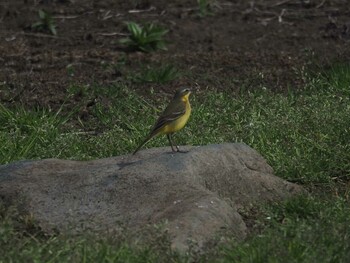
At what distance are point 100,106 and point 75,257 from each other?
4376 millimetres

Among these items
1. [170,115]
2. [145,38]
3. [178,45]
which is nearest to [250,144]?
[170,115]

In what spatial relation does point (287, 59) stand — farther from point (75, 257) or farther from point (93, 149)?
point (75, 257)

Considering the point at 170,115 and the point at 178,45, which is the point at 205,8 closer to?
the point at 178,45

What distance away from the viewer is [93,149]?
955 cm

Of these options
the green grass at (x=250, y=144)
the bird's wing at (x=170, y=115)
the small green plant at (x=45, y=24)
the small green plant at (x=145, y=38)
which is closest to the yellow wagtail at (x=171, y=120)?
the bird's wing at (x=170, y=115)

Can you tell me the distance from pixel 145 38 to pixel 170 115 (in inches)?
170

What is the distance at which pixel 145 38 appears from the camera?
12.7 m

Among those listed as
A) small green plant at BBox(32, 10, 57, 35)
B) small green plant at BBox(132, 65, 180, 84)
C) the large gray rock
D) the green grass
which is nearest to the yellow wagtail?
the large gray rock

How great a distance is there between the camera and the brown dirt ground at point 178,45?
11.6m

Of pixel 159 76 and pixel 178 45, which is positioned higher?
pixel 159 76

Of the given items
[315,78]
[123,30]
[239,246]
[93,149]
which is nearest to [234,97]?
[315,78]

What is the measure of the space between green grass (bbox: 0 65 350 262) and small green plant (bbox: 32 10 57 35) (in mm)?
2242

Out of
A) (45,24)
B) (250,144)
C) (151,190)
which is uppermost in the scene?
(151,190)

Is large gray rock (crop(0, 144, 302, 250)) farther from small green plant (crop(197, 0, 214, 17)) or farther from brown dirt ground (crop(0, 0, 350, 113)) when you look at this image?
small green plant (crop(197, 0, 214, 17))
